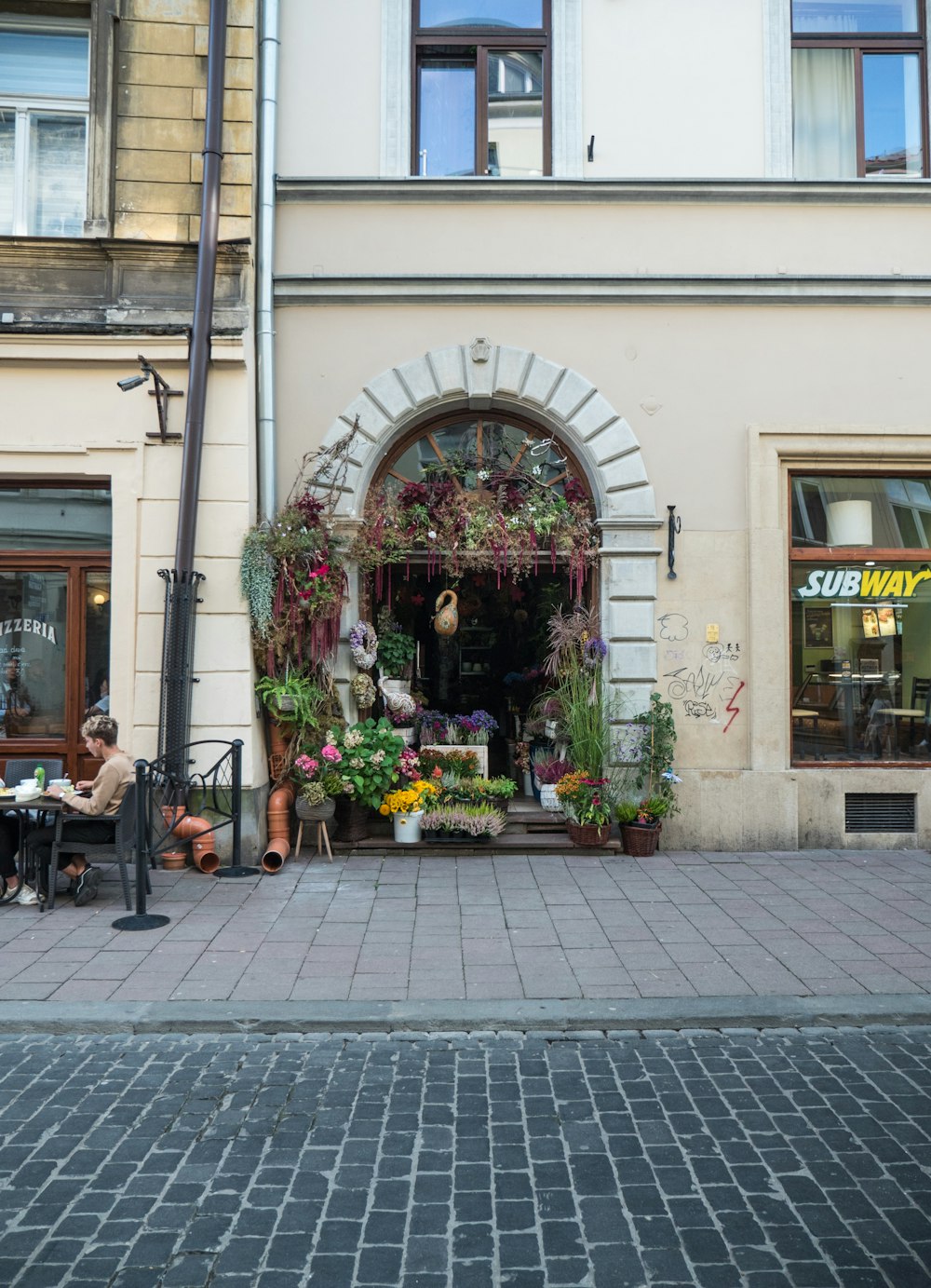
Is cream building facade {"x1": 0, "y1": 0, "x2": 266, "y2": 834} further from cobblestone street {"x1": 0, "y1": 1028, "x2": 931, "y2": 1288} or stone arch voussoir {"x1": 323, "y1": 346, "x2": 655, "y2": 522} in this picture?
cobblestone street {"x1": 0, "y1": 1028, "x2": 931, "y2": 1288}

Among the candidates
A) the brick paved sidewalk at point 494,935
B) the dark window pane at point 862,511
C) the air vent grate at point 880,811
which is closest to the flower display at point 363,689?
the brick paved sidewalk at point 494,935

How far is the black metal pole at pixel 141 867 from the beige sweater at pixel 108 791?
0.48 m

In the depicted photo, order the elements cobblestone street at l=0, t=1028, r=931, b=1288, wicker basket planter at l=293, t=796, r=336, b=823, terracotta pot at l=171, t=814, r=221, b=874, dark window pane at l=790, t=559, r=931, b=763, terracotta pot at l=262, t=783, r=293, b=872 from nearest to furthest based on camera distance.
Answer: cobblestone street at l=0, t=1028, r=931, b=1288
terracotta pot at l=171, t=814, r=221, b=874
terracotta pot at l=262, t=783, r=293, b=872
wicker basket planter at l=293, t=796, r=336, b=823
dark window pane at l=790, t=559, r=931, b=763

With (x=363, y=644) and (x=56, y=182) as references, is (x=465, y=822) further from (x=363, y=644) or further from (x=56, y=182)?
(x=56, y=182)

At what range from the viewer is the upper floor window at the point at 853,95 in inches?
375

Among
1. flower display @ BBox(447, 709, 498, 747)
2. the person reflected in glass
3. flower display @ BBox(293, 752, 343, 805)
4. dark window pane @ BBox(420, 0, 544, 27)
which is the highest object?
dark window pane @ BBox(420, 0, 544, 27)

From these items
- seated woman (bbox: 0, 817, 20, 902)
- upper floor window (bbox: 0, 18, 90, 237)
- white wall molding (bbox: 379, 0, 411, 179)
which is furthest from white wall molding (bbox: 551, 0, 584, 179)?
seated woman (bbox: 0, 817, 20, 902)

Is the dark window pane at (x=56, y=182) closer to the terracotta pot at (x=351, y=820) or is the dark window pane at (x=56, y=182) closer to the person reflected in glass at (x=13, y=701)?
the person reflected in glass at (x=13, y=701)

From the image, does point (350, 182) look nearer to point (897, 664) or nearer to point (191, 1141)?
point (897, 664)

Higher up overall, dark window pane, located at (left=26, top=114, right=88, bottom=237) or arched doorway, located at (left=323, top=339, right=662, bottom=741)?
dark window pane, located at (left=26, top=114, right=88, bottom=237)

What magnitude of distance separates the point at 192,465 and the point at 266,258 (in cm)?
218

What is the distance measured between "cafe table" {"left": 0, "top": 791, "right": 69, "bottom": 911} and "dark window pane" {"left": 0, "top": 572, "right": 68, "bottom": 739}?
174cm

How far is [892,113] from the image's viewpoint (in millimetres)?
9594

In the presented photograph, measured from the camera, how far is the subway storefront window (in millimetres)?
9430
